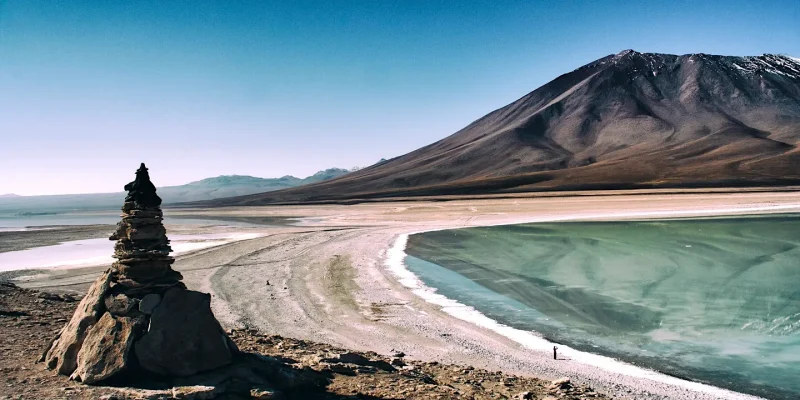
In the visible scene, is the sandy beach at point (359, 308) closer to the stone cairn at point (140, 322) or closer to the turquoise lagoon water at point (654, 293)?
the turquoise lagoon water at point (654, 293)

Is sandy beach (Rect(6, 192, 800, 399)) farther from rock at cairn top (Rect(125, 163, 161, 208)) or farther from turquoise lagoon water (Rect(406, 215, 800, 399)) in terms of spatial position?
rock at cairn top (Rect(125, 163, 161, 208))

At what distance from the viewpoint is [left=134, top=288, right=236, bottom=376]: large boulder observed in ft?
26.5

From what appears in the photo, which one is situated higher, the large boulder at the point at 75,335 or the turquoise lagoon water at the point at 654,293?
the large boulder at the point at 75,335

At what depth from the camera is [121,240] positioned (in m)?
9.25

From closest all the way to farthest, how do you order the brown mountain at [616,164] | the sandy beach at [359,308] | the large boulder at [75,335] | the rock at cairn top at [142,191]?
the large boulder at [75,335], the rock at cairn top at [142,191], the sandy beach at [359,308], the brown mountain at [616,164]

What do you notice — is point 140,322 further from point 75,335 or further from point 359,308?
point 359,308

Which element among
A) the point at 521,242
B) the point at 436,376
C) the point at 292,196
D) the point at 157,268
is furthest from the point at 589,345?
the point at 292,196

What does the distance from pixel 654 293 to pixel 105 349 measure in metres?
17.2

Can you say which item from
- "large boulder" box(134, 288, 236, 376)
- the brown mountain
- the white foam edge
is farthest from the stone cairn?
the brown mountain

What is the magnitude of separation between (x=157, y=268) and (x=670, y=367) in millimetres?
10252

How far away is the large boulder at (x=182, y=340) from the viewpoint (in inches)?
317

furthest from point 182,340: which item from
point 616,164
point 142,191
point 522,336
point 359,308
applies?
point 616,164

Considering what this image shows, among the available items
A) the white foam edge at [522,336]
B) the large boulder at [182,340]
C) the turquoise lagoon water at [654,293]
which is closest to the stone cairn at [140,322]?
the large boulder at [182,340]

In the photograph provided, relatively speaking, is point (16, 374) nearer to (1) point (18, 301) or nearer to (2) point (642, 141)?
(1) point (18, 301)
